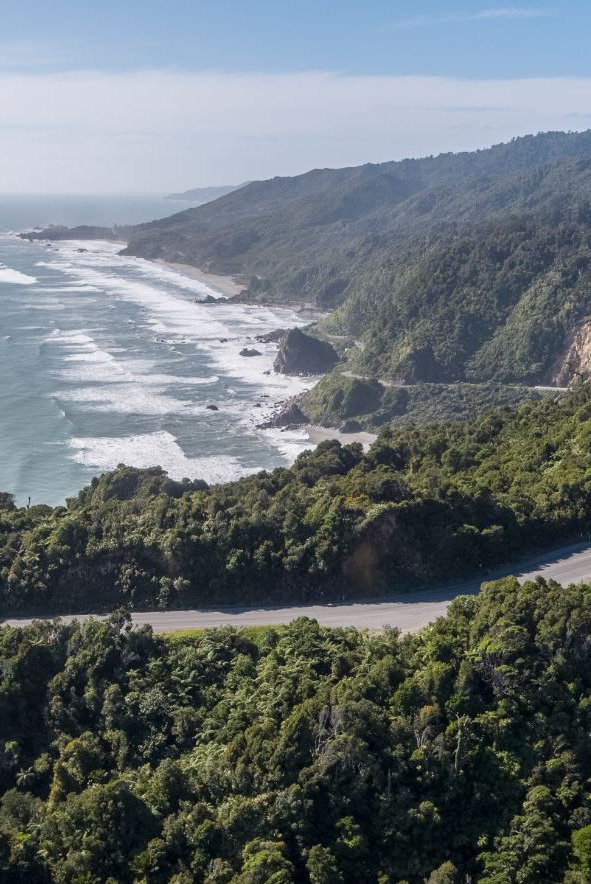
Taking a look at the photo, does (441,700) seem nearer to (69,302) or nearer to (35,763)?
(35,763)

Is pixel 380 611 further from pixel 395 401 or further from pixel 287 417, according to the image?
pixel 395 401

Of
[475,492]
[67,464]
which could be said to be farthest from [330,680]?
[67,464]

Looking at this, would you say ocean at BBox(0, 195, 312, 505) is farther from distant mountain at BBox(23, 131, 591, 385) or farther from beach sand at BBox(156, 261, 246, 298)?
distant mountain at BBox(23, 131, 591, 385)

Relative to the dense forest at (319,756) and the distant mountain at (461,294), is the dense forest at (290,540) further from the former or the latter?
the distant mountain at (461,294)

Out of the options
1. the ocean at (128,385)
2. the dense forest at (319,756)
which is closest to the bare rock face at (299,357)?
the ocean at (128,385)

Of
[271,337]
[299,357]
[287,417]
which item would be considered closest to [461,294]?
[299,357]

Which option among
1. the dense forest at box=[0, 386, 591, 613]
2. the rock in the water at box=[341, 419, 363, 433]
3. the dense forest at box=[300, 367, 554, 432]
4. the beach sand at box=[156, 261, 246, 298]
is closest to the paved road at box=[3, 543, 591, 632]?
the dense forest at box=[0, 386, 591, 613]
